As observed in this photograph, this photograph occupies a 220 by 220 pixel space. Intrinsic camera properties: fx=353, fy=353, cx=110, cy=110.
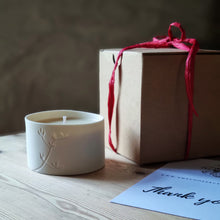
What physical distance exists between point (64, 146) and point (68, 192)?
0.09 meters

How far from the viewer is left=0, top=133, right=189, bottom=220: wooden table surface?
20.2 inches

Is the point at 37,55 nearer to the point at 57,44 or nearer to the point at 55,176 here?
the point at 57,44

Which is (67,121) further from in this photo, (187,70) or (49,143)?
(187,70)

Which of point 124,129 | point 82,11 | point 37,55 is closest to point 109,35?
point 82,11

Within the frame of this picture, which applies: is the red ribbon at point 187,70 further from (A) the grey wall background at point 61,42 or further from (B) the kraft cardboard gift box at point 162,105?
(A) the grey wall background at point 61,42

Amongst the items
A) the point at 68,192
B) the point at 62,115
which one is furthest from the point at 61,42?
the point at 68,192

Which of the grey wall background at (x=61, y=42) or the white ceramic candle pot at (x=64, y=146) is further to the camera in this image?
the grey wall background at (x=61, y=42)

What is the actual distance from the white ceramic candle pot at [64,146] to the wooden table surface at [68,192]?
2 cm

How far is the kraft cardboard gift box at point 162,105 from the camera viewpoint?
0.69 metres

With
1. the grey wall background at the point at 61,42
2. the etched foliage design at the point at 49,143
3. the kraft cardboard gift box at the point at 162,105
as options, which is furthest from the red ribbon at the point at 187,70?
the grey wall background at the point at 61,42

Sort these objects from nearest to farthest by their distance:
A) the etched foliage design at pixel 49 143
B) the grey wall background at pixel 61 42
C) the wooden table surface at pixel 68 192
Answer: the wooden table surface at pixel 68 192 < the etched foliage design at pixel 49 143 < the grey wall background at pixel 61 42

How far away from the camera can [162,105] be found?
2.32ft

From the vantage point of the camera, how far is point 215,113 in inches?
29.8

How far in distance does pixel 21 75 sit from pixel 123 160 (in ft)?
1.69
